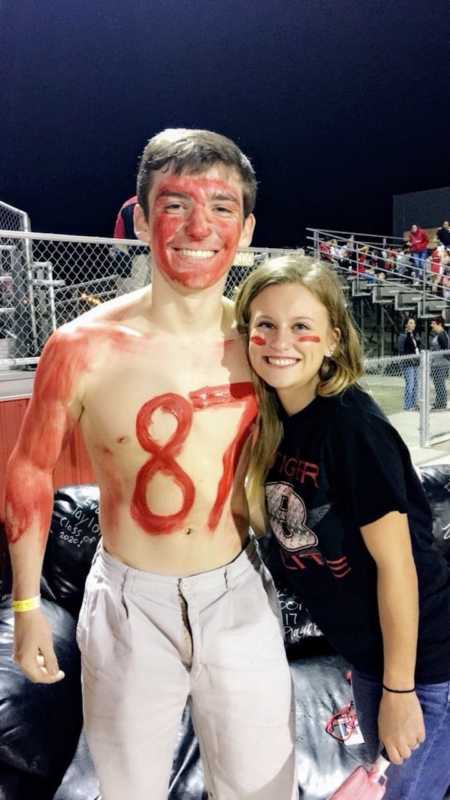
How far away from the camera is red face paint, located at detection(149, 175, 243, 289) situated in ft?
4.16

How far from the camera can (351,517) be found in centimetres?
122

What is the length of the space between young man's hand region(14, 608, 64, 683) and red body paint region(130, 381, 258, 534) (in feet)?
1.12

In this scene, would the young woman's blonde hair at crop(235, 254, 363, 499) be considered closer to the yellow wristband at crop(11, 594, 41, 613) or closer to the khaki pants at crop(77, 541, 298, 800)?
the khaki pants at crop(77, 541, 298, 800)

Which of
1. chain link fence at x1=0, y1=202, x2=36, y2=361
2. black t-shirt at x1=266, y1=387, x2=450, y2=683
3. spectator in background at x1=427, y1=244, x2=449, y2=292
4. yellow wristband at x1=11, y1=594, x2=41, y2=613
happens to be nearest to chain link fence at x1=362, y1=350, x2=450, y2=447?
chain link fence at x1=0, y1=202, x2=36, y2=361

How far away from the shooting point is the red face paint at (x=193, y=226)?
49.9 inches

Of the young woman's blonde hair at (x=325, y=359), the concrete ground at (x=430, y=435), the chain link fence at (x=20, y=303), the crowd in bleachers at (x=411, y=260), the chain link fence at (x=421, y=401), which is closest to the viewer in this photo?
the young woman's blonde hair at (x=325, y=359)

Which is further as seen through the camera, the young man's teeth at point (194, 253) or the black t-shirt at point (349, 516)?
the young man's teeth at point (194, 253)

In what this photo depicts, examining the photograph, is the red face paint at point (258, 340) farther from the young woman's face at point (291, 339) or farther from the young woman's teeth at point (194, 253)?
the young woman's teeth at point (194, 253)

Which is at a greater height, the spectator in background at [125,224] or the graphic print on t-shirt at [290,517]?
the spectator in background at [125,224]

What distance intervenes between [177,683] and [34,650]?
0.34 meters

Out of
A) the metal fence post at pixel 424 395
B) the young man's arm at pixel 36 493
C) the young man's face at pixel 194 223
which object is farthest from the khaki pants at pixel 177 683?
the metal fence post at pixel 424 395

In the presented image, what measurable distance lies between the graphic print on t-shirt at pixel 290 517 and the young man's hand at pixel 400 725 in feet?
1.16

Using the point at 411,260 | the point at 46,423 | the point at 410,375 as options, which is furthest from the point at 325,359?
the point at 411,260

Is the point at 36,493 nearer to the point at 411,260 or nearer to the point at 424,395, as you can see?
the point at 424,395
